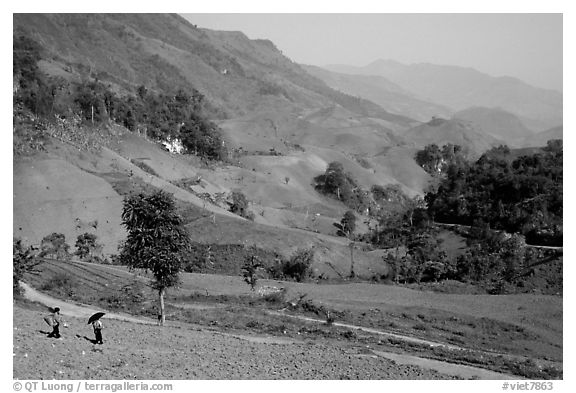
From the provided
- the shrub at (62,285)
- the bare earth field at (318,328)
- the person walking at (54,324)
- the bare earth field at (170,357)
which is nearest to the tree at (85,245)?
the bare earth field at (318,328)

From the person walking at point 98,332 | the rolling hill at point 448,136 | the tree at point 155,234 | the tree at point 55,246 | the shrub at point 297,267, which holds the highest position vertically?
the rolling hill at point 448,136

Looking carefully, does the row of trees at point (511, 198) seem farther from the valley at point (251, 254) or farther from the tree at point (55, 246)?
the tree at point (55, 246)

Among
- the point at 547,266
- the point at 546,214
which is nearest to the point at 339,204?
the point at 546,214

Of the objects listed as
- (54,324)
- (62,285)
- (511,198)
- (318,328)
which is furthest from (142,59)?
(54,324)

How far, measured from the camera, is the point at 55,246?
4106cm

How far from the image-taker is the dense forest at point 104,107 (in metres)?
71.5

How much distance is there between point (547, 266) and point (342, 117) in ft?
439

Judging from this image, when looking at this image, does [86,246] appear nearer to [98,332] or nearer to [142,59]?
[98,332]

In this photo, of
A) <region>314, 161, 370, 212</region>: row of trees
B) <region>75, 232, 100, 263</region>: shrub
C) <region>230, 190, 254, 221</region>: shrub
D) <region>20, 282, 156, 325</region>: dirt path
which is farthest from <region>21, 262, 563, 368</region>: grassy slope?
<region>314, 161, 370, 212</region>: row of trees

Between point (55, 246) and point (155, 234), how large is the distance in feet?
73.2

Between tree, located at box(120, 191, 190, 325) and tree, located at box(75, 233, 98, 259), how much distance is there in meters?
21.3

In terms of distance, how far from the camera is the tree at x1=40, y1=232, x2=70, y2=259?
39938mm

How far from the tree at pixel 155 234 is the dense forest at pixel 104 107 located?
46.6m

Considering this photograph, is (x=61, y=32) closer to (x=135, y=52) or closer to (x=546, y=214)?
(x=135, y=52)
